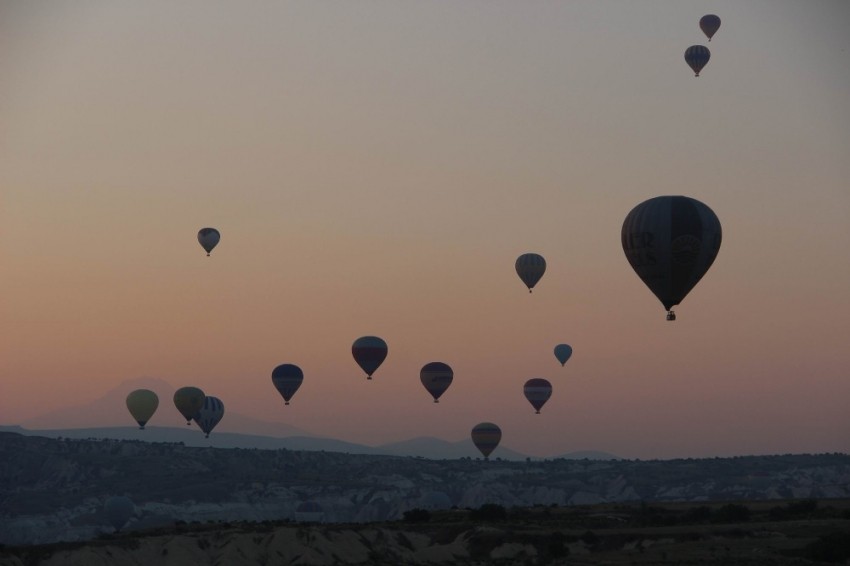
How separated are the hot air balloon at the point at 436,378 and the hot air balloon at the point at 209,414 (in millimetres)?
29840

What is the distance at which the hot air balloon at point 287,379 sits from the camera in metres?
144

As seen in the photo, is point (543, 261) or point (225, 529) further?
point (543, 261)

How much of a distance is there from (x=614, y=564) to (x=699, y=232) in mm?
22631

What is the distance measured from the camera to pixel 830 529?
290 ft

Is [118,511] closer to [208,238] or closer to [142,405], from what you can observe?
[142,405]

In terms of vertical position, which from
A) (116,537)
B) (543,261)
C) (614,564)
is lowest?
(116,537)

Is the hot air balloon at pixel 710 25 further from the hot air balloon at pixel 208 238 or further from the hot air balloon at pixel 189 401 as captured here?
the hot air balloon at pixel 189 401

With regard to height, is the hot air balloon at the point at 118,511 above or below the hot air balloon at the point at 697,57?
below

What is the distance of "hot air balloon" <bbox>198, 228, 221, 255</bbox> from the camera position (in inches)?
5507

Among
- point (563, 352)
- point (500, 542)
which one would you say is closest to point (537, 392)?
point (563, 352)

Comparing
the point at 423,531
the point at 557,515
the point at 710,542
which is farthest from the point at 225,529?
the point at 710,542

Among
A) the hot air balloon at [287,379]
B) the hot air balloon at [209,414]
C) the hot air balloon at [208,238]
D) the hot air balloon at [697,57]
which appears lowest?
the hot air balloon at [209,414]

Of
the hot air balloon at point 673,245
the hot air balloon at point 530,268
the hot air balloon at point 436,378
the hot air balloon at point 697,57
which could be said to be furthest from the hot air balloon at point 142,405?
the hot air balloon at point 673,245

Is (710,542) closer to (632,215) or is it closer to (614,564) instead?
(614,564)
